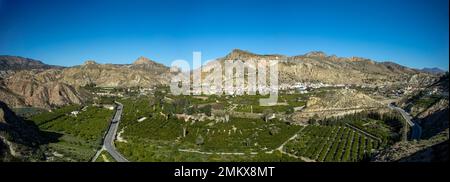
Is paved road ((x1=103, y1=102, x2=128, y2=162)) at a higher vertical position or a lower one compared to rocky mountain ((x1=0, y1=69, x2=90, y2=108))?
lower

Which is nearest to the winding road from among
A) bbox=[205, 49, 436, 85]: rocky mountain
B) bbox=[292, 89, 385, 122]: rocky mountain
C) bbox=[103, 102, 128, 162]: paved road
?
bbox=[103, 102, 128, 162]: paved road

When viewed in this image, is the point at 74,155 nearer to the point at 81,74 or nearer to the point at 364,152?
the point at 364,152

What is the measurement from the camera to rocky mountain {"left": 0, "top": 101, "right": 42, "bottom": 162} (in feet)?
62.7

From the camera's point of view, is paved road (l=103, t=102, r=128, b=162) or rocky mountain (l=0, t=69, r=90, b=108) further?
rocky mountain (l=0, t=69, r=90, b=108)

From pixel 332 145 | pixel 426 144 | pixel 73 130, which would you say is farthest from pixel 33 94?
pixel 426 144

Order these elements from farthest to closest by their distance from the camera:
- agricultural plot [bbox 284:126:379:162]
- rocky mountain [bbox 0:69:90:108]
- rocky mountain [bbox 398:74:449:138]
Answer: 1. rocky mountain [bbox 0:69:90:108]
2. rocky mountain [bbox 398:74:449:138]
3. agricultural plot [bbox 284:126:379:162]

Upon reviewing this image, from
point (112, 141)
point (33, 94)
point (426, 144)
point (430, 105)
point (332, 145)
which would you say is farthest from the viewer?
point (33, 94)

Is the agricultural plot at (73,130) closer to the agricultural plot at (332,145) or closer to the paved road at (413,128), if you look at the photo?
the agricultural plot at (332,145)

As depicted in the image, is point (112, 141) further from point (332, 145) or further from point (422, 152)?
point (422, 152)

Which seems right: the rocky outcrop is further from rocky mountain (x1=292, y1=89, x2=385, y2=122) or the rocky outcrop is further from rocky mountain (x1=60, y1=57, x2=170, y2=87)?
rocky mountain (x1=60, y1=57, x2=170, y2=87)

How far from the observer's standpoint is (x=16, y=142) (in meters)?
21.4

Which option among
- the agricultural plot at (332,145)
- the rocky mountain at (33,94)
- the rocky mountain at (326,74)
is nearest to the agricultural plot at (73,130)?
the rocky mountain at (33,94)

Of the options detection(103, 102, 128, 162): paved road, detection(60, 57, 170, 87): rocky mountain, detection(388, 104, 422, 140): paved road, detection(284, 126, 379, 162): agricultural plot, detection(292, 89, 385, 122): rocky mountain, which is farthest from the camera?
detection(60, 57, 170, 87): rocky mountain
